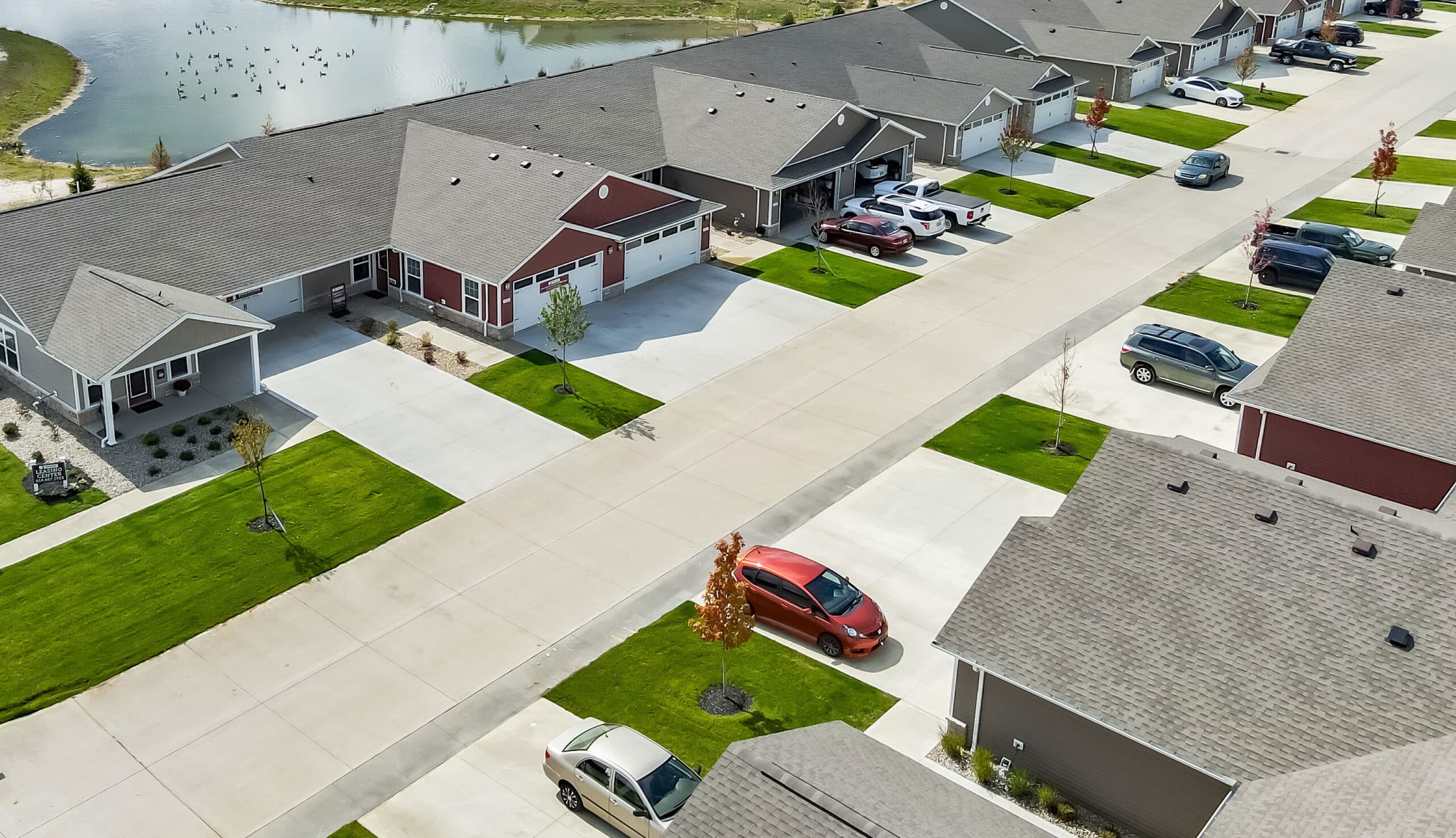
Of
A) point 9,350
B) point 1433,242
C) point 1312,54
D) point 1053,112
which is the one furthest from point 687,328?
point 1312,54

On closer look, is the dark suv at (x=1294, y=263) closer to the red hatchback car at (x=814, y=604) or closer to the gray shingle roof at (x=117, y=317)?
the red hatchback car at (x=814, y=604)

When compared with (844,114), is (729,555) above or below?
below

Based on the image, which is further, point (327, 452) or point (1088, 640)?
point (327, 452)

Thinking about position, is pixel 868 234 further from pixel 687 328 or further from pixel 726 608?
pixel 726 608

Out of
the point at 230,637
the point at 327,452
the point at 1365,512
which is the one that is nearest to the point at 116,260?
the point at 327,452

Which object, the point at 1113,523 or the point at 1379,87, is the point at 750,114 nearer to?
→ the point at 1113,523

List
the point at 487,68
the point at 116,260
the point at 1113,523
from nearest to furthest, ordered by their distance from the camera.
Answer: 1. the point at 1113,523
2. the point at 116,260
3. the point at 487,68
